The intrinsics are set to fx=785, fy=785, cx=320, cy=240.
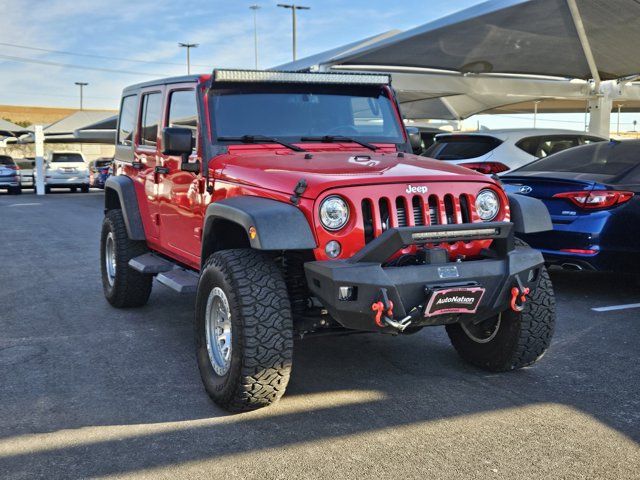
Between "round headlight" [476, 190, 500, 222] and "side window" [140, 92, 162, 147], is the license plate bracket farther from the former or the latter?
"side window" [140, 92, 162, 147]

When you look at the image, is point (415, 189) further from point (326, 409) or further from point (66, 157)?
point (66, 157)

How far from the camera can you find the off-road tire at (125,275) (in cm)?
685

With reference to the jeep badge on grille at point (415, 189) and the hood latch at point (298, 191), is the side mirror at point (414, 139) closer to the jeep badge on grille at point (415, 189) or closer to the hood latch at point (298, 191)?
the jeep badge on grille at point (415, 189)

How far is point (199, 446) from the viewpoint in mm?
3865

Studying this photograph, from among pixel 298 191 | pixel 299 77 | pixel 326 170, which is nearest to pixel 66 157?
pixel 299 77

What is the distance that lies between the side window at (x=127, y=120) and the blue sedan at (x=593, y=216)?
3.64 metres

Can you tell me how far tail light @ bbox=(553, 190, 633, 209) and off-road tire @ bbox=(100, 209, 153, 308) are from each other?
12.7ft

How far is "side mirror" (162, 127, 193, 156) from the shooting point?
5.01 m

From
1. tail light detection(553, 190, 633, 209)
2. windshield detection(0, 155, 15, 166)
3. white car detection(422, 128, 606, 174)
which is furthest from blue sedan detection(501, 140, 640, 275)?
windshield detection(0, 155, 15, 166)

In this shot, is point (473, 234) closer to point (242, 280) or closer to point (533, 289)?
point (533, 289)

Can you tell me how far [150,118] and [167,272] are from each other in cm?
143


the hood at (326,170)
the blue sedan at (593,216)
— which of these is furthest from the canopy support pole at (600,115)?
the hood at (326,170)

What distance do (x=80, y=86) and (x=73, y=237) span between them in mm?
105507

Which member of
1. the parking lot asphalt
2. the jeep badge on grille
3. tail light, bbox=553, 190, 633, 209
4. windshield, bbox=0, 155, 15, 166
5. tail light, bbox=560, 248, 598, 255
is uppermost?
windshield, bbox=0, 155, 15, 166
